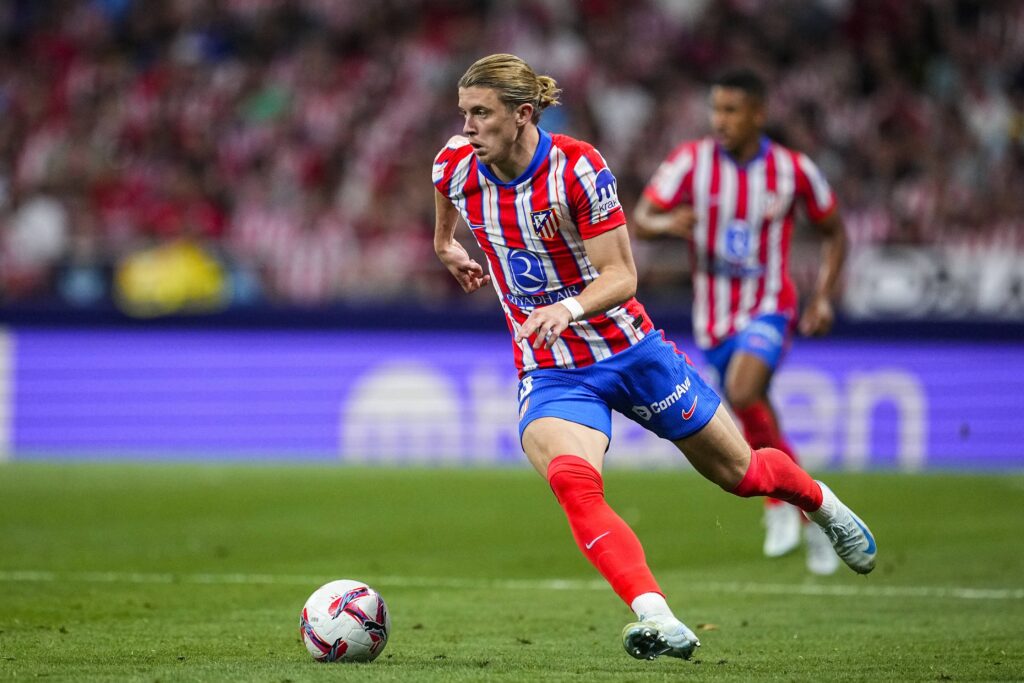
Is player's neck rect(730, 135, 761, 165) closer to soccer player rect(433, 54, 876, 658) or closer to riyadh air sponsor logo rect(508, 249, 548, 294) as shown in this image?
soccer player rect(433, 54, 876, 658)

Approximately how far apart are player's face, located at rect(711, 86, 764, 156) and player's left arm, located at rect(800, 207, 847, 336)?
74 cm

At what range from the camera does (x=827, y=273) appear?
10148 millimetres

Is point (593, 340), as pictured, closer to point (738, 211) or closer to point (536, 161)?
point (536, 161)

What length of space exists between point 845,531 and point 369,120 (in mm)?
15549

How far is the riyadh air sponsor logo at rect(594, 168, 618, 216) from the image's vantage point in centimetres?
600

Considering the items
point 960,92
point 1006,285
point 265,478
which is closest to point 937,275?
point 1006,285

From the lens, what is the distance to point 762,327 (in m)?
9.84

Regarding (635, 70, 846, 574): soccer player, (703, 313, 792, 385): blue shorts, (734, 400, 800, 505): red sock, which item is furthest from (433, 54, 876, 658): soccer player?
(635, 70, 846, 574): soccer player

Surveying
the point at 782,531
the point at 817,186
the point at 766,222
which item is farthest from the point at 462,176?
the point at 782,531

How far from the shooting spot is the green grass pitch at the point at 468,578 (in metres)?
6.04

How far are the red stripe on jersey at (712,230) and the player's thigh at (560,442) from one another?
13.1ft

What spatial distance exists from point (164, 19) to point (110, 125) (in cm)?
258

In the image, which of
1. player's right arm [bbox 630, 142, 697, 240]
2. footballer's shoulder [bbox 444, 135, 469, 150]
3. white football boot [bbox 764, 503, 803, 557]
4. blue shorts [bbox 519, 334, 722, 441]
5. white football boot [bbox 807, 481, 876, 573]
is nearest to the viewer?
blue shorts [bbox 519, 334, 722, 441]

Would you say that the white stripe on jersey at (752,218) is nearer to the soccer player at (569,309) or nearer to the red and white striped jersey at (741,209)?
the red and white striped jersey at (741,209)
